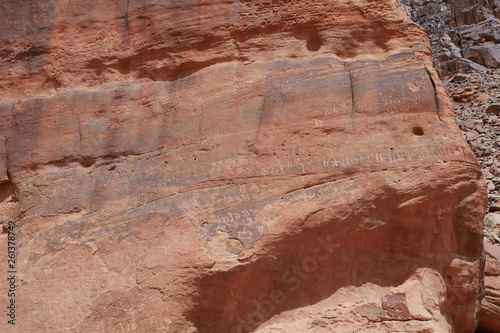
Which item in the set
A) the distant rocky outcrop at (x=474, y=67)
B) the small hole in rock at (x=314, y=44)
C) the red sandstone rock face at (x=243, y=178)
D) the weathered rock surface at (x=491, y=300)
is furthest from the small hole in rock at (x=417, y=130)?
the distant rocky outcrop at (x=474, y=67)

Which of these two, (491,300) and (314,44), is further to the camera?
(491,300)

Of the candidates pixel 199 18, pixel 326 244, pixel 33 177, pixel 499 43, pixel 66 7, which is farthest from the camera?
pixel 499 43

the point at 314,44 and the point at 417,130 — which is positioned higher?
the point at 314,44

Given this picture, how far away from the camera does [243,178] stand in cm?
487

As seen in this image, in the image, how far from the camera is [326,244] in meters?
4.64

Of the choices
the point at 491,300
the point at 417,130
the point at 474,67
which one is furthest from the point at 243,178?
the point at 474,67

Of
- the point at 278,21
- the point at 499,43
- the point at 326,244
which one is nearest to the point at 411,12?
the point at 499,43

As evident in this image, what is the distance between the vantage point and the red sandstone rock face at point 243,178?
4.55 m

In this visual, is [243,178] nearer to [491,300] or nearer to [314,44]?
[314,44]

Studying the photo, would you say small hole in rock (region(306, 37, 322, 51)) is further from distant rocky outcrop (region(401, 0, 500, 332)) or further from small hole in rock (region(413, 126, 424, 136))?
distant rocky outcrop (region(401, 0, 500, 332))

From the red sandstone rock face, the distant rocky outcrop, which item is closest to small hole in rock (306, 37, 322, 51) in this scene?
the red sandstone rock face

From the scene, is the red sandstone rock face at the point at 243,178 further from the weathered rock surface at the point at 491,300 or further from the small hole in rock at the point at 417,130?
the weathered rock surface at the point at 491,300

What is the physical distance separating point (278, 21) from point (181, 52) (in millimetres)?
1221

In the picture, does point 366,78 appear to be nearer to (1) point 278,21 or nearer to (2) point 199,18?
(1) point 278,21
